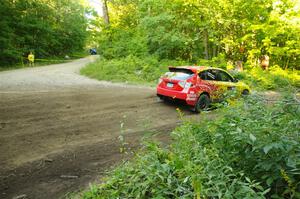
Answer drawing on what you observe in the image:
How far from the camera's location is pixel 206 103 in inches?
371

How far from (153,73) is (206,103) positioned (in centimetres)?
831

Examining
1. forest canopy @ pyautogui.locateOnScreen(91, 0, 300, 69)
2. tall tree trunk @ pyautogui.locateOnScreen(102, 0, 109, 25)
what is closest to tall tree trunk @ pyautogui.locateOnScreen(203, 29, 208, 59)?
forest canopy @ pyautogui.locateOnScreen(91, 0, 300, 69)

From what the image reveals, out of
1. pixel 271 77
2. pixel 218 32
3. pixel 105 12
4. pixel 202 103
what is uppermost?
pixel 105 12

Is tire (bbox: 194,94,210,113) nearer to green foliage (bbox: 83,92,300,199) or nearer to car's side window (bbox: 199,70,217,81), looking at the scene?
car's side window (bbox: 199,70,217,81)

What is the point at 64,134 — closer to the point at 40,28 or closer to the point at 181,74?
the point at 181,74

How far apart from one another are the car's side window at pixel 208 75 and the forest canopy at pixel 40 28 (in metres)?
19.7

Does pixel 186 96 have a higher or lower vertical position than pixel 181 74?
lower

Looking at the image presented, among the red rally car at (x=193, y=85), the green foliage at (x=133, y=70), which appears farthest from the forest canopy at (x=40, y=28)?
the red rally car at (x=193, y=85)

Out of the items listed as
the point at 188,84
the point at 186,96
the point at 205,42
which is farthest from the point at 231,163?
the point at 205,42

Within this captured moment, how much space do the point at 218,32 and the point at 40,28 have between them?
19.4 meters

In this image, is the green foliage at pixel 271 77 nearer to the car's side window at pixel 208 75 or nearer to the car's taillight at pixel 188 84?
the car's side window at pixel 208 75

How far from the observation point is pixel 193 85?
892 cm

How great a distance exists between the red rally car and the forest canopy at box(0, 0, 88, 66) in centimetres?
1878

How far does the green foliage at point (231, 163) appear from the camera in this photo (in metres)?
2.42
